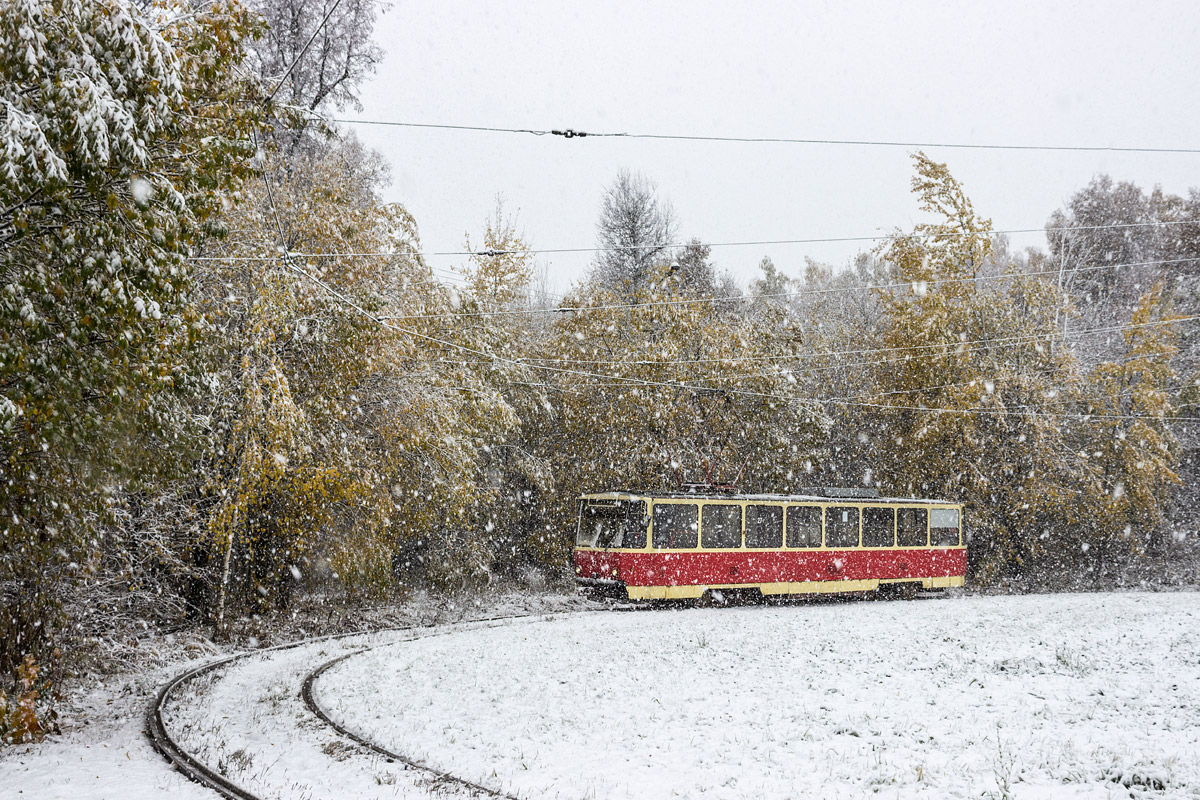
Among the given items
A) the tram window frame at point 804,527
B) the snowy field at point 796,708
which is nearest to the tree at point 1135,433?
the tram window frame at point 804,527

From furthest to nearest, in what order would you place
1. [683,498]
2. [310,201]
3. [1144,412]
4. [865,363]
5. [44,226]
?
[865,363]
[1144,412]
[683,498]
[310,201]
[44,226]

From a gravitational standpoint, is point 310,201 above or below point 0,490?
above

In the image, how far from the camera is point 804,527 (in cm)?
2223

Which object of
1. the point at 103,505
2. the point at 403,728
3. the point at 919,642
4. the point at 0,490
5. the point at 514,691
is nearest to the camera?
the point at 0,490

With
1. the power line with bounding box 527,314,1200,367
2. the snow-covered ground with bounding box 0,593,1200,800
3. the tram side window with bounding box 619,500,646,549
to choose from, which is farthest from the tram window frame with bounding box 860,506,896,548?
the snow-covered ground with bounding box 0,593,1200,800

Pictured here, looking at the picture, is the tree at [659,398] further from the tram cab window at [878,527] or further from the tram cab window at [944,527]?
the tram cab window at [944,527]

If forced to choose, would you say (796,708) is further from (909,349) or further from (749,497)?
(909,349)

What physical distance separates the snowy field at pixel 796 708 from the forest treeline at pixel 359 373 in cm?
351

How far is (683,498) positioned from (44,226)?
1561cm

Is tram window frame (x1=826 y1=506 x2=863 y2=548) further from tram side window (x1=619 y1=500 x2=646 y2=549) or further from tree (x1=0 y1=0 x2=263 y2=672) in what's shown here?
tree (x1=0 y1=0 x2=263 y2=672)

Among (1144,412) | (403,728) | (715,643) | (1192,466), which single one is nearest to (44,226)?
(403,728)

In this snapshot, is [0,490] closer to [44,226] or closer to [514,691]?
[44,226]

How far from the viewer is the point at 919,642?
14.5 metres

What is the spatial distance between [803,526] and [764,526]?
124 centimetres
